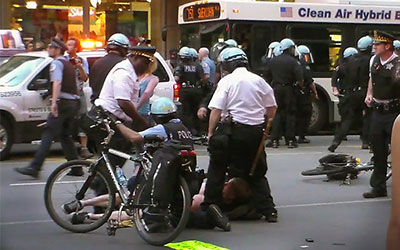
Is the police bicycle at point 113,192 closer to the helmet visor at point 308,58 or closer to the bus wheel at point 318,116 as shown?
the helmet visor at point 308,58

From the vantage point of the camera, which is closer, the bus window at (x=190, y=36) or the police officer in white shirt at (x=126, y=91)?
the police officer in white shirt at (x=126, y=91)

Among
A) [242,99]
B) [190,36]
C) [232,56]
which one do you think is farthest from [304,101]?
[242,99]

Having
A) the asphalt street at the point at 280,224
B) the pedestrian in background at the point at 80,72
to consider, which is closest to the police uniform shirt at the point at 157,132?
the asphalt street at the point at 280,224

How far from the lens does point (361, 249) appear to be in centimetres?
659

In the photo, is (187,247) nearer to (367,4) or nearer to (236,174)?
(236,174)

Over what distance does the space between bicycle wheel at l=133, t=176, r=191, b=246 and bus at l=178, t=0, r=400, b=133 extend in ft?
30.9

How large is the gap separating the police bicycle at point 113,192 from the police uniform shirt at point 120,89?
23 centimetres

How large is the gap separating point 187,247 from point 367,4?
488 inches

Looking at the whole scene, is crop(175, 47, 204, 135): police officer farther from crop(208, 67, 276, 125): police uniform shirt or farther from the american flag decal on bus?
crop(208, 67, 276, 125): police uniform shirt

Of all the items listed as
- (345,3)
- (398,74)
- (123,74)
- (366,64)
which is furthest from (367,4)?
(123,74)

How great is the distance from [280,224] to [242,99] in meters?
1.34

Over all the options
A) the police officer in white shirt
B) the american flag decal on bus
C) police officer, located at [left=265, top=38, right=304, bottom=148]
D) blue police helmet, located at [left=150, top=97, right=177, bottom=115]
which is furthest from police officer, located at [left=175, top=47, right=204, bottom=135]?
blue police helmet, located at [left=150, top=97, right=177, bottom=115]

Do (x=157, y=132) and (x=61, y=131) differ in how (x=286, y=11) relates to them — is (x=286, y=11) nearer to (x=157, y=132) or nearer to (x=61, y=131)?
(x=61, y=131)

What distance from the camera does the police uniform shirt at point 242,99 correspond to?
7273 mm
